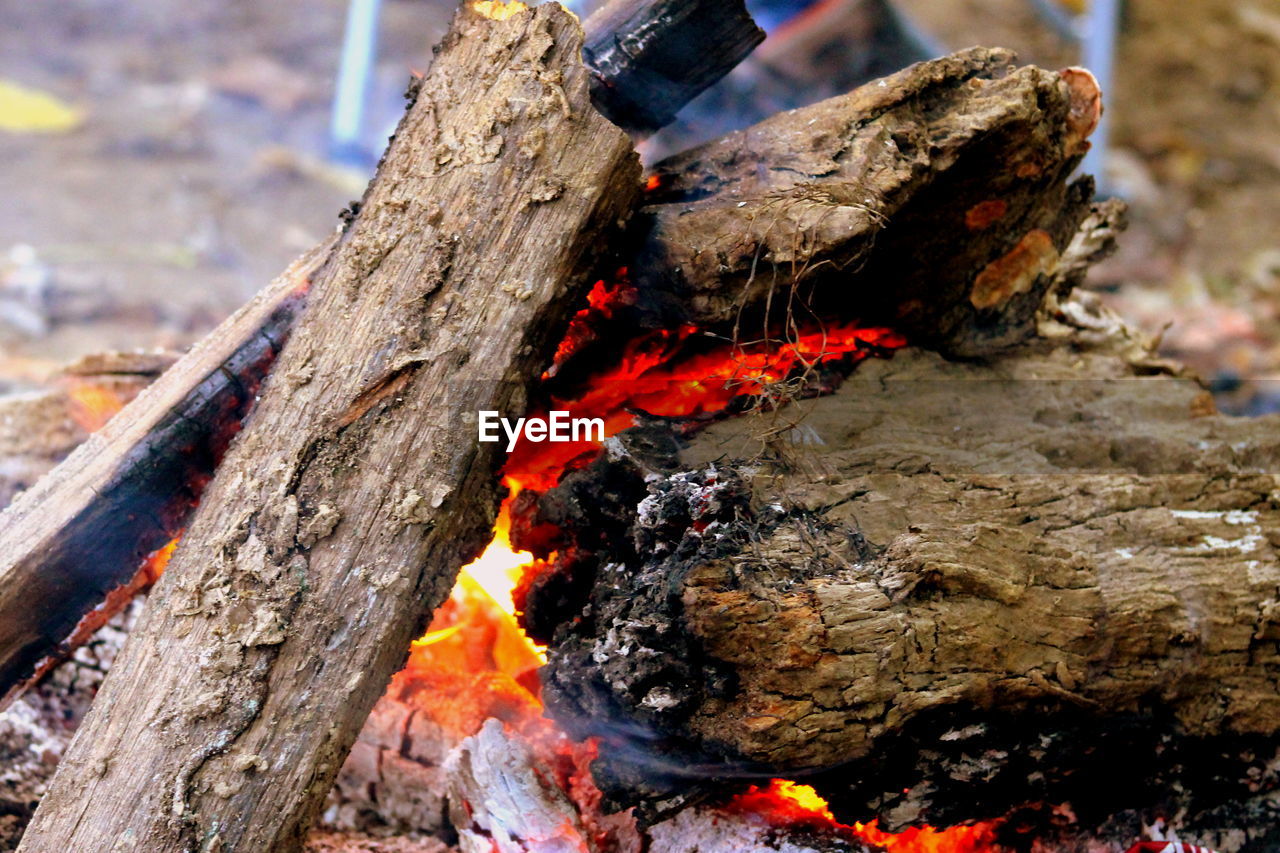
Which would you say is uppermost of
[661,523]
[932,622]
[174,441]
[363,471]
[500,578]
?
[174,441]

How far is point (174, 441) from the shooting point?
2250mm

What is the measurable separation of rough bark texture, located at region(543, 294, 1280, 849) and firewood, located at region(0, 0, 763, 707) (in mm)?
880

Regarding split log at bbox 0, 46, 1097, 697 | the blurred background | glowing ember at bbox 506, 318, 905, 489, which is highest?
the blurred background

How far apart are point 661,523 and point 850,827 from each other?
85cm

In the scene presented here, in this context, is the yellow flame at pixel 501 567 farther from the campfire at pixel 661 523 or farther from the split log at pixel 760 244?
the split log at pixel 760 244

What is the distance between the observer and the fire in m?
2.17

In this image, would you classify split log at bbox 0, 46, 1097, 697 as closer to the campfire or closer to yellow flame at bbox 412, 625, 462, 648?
the campfire

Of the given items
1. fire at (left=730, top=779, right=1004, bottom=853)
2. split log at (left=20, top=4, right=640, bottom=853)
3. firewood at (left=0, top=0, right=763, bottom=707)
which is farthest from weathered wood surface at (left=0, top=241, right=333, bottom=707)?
fire at (left=730, top=779, right=1004, bottom=853)

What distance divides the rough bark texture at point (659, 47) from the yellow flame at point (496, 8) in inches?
8.1

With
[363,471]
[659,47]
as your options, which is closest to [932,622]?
[363,471]

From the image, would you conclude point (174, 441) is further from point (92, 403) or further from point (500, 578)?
point (92, 403)

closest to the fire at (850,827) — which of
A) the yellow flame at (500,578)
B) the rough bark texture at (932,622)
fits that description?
the rough bark texture at (932,622)

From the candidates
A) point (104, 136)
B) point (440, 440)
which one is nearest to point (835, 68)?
point (440, 440)

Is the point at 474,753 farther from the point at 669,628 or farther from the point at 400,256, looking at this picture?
the point at 400,256
